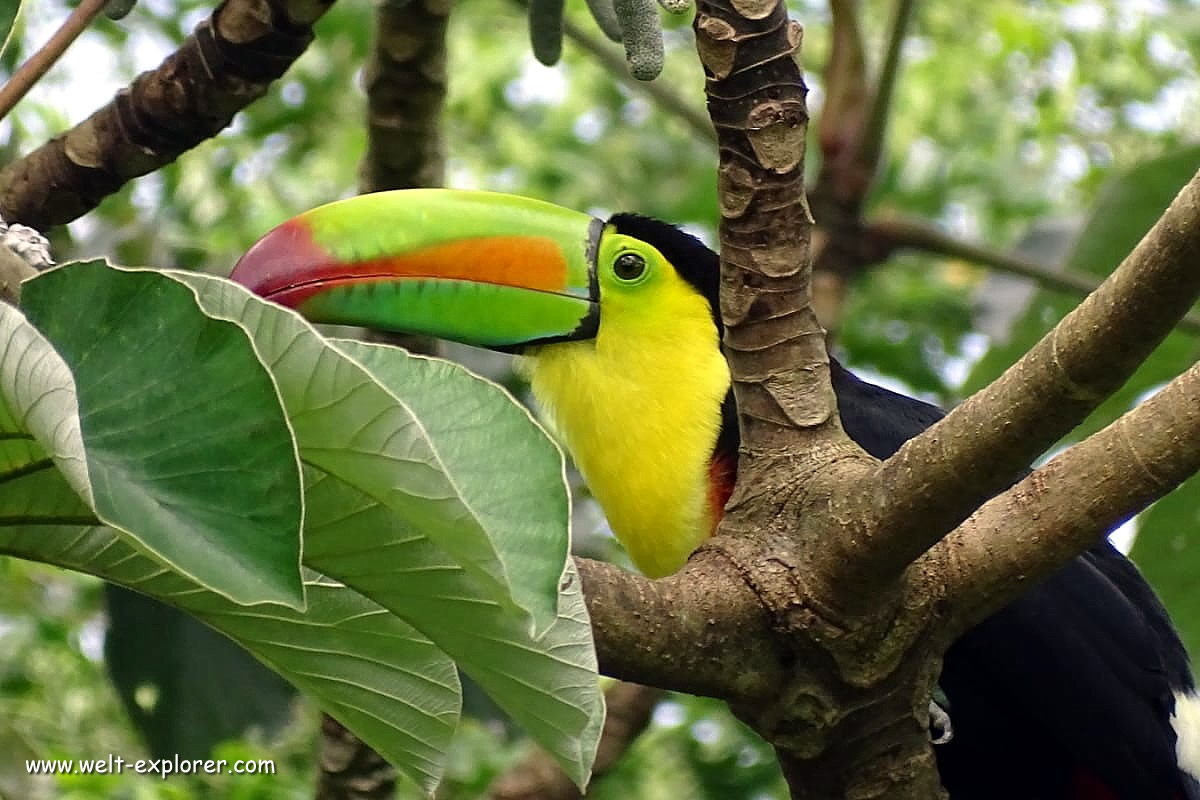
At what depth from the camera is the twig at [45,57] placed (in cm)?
127

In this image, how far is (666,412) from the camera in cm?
211

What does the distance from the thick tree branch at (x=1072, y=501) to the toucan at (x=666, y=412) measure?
0.45m

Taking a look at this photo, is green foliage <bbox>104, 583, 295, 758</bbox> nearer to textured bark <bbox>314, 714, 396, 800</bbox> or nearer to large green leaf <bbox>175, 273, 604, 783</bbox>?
textured bark <bbox>314, 714, 396, 800</bbox>

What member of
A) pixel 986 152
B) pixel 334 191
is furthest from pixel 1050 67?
pixel 334 191

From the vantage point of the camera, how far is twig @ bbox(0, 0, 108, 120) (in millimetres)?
1271

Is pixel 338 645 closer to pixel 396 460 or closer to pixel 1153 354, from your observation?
pixel 396 460

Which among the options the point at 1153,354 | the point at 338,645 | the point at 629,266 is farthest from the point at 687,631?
the point at 1153,354

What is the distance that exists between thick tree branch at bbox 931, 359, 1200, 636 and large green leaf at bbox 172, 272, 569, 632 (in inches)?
22.1

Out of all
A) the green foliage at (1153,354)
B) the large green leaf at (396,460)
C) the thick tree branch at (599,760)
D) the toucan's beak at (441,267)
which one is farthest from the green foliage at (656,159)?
the large green leaf at (396,460)

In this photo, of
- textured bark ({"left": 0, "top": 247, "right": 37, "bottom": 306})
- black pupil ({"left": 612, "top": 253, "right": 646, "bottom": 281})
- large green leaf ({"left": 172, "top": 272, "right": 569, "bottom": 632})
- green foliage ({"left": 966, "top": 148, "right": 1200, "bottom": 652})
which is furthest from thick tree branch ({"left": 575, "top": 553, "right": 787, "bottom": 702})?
green foliage ({"left": 966, "top": 148, "right": 1200, "bottom": 652})

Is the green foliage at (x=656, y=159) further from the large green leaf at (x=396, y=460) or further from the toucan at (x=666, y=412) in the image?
the large green leaf at (x=396, y=460)

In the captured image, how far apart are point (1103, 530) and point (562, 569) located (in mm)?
599

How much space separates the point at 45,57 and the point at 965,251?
6.84 ft

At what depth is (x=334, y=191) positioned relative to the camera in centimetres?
450
